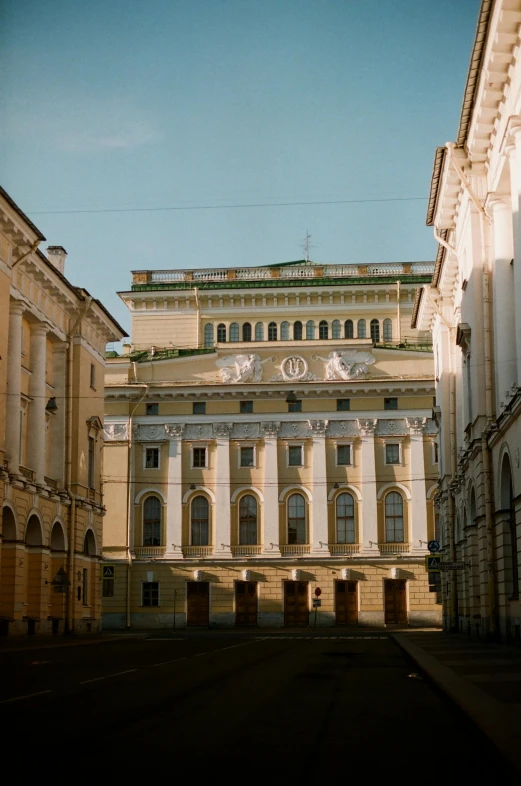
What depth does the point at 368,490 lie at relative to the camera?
239 feet

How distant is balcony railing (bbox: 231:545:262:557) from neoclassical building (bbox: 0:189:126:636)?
1915cm

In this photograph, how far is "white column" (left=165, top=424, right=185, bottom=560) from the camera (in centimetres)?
7269

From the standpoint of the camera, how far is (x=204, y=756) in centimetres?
977

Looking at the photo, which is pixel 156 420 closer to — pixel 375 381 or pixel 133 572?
pixel 133 572

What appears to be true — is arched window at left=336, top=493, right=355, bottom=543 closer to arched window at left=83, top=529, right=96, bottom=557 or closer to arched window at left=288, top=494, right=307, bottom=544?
arched window at left=288, top=494, right=307, bottom=544

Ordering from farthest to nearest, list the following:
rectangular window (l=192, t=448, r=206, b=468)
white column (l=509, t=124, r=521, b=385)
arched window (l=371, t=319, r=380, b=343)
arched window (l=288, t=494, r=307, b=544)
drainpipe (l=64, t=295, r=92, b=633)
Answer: arched window (l=371, t=319, r=380, b=343), rectangular window (l=192, t=448, r=206, b=468), arched window (l=288, t=494, r=307, b=544), drainpipe (l=64, t=295, r=92, b=633), white column (l=509, t=124, r=521, b=385)

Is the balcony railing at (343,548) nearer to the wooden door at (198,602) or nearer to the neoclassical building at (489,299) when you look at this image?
the wooden door at (198,602)

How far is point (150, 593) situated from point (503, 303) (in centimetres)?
4509

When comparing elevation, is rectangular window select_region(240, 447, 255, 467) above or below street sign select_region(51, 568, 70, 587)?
above

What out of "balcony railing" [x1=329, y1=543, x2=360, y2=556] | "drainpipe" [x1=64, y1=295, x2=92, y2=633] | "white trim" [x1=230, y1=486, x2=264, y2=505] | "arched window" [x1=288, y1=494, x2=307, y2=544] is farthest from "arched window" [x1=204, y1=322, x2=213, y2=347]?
"drainpipe" [x1=64, y1=295, x2=92, y2=633]

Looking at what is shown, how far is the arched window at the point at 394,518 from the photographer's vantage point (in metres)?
72.5

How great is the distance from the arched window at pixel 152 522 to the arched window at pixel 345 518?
11.6m

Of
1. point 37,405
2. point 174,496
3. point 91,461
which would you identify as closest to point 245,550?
point 174,496

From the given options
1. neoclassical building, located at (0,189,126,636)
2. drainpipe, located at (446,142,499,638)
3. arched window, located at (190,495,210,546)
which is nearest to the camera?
drainpipe, located at (446,142,499,638)
